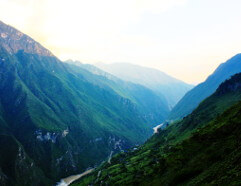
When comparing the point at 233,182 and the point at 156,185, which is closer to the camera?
the point at 233,182

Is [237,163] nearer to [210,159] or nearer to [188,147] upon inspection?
[210,159]

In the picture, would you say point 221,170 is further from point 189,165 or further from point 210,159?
point 189,165

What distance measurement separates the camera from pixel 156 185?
8350 cm

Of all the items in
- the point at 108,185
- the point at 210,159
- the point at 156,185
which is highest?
the point at 210,159

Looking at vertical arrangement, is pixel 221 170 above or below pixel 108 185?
above

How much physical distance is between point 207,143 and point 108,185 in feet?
418

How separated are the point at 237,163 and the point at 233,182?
1013 centimetres

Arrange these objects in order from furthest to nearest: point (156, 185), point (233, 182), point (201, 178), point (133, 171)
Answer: point (133, 171) < point (156, 185) < point (201, 178) < point (233, 182)

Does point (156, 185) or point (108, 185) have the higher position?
point (156, 185)

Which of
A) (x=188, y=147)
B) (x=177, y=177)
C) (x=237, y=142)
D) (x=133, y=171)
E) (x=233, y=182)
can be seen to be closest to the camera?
(x=233, y=182)

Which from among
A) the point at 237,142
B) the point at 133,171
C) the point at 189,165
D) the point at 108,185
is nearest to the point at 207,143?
the point at 189,165

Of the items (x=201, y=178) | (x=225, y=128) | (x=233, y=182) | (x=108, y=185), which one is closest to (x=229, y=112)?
(x=225, y=128)

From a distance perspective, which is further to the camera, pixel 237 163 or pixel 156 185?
pixel 156 185

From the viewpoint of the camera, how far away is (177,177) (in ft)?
245
